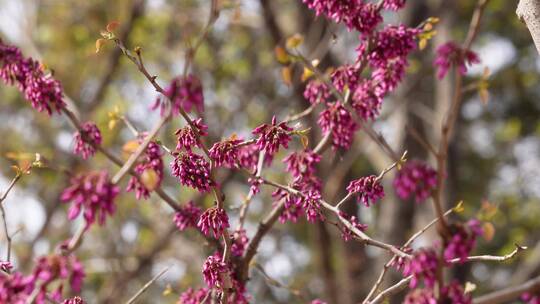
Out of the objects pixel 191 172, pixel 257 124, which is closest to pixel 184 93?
pixel 191 172

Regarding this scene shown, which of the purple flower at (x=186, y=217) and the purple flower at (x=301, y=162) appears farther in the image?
the purple flower at (x=186, y=217)

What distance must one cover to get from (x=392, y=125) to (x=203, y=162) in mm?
7052

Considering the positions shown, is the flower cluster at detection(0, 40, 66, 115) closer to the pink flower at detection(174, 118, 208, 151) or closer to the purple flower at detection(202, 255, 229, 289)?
the pink flower at detection(174, 118, 208, 151)

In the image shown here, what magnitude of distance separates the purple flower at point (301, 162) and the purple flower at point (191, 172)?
1.69 feet

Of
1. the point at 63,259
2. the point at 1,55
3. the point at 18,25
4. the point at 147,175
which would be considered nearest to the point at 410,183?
the point at 147,175

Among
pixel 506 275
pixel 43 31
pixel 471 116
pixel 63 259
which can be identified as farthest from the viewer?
pixel 471 116

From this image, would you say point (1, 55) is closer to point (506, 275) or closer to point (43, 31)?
point (43, 31)

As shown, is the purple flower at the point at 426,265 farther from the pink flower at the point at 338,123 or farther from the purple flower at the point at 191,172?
the pink flower at the point at 338,123

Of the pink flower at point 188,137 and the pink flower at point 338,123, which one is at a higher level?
the pink flower at point 338,123

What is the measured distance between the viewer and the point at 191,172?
2.18 meters

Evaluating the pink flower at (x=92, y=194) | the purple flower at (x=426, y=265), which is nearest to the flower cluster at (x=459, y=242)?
the purple flower at (x=426, y=265)

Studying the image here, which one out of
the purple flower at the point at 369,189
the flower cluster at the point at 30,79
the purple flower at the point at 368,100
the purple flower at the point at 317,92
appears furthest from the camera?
the purple flower at the point at 317,92

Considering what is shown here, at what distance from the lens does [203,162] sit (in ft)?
7.34

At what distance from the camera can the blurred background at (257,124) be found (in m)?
7.28
